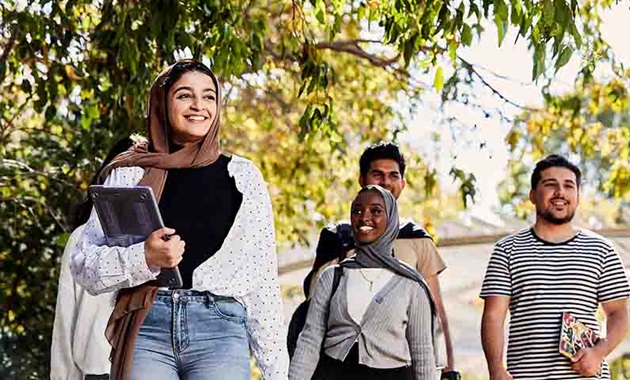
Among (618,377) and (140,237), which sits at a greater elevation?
(140,237)

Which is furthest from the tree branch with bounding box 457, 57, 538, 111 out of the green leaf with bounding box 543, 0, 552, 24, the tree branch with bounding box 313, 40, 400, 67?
the green leaf with bounding box 543, 0, 552, 24

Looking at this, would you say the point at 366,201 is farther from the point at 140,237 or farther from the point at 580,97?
the point at 580,97

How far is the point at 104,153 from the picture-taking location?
38.5 ft

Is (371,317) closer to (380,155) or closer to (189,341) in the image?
(380,155)

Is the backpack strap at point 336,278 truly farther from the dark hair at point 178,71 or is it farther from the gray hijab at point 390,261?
the dark hair at point 178,71

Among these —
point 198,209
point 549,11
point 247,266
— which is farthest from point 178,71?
point 549,11

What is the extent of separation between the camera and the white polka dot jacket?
196 inches

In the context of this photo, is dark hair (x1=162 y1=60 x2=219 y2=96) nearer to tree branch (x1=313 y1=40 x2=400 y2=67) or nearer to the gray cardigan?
the gray cardigan

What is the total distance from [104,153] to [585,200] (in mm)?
22124

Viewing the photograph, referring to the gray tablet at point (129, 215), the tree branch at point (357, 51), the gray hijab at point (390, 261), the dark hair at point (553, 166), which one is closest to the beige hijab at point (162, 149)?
the gray tablet at point (129, 215)

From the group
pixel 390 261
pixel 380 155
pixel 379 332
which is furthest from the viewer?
pixel 380 155

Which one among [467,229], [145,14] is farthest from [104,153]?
[467,229]

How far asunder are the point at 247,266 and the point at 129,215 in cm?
48

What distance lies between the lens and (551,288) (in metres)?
7.94
